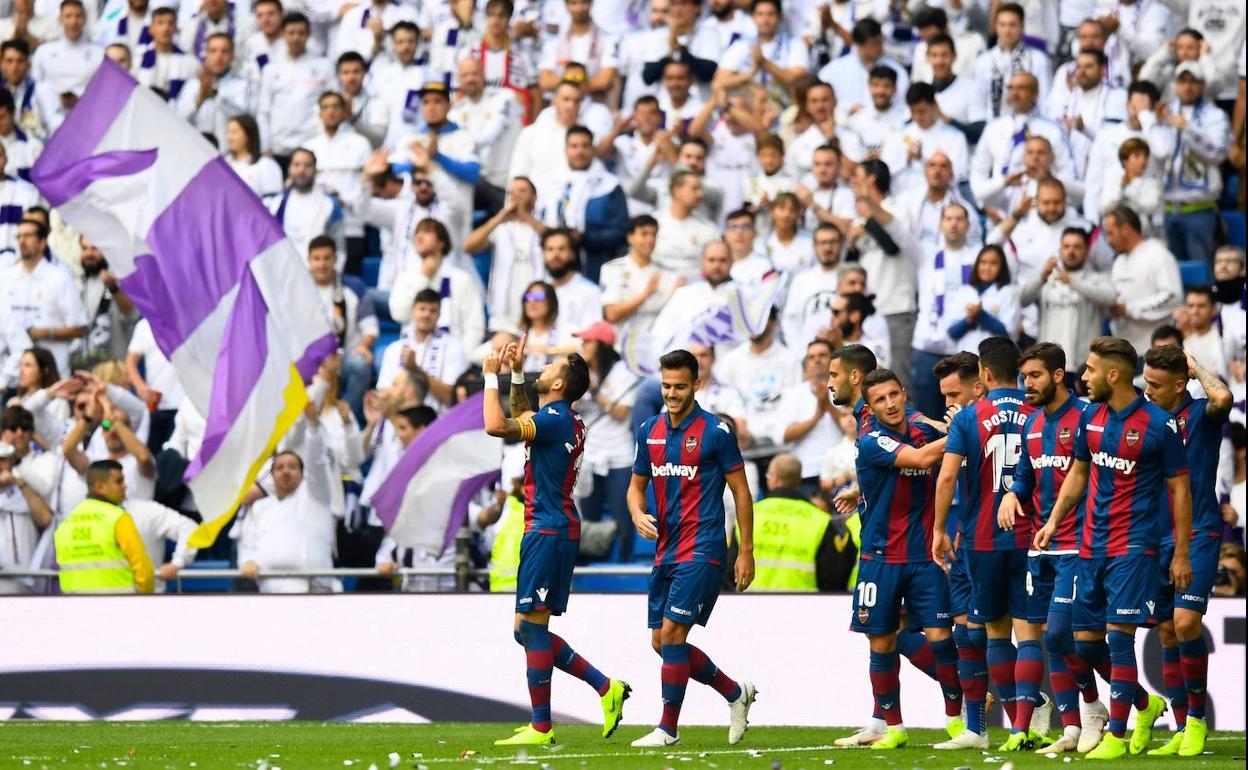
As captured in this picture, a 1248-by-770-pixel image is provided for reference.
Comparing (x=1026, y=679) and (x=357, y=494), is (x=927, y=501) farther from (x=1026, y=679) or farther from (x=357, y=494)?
(x=357, y=494)

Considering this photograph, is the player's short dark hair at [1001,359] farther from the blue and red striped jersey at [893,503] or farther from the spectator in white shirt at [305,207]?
the spectator in white shirt at [305,207]

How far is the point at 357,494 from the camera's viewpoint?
59.2 ft

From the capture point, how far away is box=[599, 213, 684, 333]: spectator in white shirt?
→ 18516 millimetres

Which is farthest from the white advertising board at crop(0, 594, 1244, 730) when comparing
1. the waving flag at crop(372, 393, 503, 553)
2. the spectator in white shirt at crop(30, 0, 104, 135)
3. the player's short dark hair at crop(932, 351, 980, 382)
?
the spectator in white shirt at crop(30, 0, 104, 135)

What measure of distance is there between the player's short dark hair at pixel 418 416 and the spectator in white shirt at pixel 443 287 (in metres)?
1.92

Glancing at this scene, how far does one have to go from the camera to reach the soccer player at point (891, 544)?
38.6 feet

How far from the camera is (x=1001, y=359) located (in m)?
11.8

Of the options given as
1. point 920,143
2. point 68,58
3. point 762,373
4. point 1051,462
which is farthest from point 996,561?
point 68,58

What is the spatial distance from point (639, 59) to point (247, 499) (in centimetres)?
742

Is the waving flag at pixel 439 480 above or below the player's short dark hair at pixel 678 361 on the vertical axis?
below

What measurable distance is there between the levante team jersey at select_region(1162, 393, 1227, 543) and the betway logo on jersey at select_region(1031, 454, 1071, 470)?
2.38ft

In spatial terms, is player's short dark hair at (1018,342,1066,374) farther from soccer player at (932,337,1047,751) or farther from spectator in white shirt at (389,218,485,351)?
spectator in white shirt at (389,218,485,351)

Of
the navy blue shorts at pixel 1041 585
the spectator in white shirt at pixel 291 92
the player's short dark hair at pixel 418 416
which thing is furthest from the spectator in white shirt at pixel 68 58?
the navy blue shorts at pixel 1041 585

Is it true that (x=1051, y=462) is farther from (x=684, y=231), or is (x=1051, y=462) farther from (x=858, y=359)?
(x=684, y=231)
